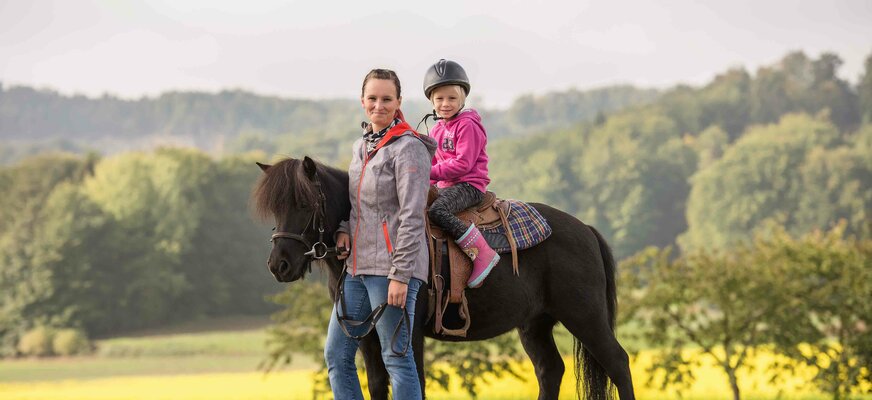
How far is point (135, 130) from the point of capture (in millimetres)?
101062

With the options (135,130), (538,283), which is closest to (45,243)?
(538,283)

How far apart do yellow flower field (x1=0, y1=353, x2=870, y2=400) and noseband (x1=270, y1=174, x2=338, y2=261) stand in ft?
30.0

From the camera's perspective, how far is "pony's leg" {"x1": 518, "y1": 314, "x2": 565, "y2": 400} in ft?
22.2

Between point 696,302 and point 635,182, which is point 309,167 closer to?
point 696,302

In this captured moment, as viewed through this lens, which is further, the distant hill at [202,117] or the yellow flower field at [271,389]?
the distant hill at [202,117]

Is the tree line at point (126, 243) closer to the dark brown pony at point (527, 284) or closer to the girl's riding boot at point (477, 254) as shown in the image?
the dark brown pony at point (527, 284)

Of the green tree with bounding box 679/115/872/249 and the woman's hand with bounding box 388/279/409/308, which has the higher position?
the green tree with bounding box 679/115/872/249

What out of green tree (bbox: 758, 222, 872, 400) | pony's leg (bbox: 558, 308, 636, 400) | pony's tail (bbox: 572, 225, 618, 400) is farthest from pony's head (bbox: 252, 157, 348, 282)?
green tree (bbox: 758, 222, 872, 400)

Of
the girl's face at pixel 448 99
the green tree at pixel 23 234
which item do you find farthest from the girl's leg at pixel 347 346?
the green tree at pixel 23 234

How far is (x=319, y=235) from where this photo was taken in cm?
506

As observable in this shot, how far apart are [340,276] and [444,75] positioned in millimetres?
1405

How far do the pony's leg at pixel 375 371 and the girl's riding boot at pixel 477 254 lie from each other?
69 cm

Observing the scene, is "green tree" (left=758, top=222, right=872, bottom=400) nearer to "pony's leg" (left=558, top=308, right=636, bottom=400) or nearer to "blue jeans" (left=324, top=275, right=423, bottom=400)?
"pony's leg" (left=558, top=308, right=636, bottom=400)

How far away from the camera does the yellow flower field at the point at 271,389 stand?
15.3 meters
